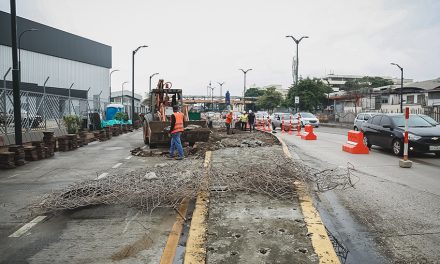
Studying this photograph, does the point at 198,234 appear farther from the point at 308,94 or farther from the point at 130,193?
the point at 308,94

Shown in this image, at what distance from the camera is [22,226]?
530cm

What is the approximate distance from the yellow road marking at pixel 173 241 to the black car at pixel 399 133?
9.63 m

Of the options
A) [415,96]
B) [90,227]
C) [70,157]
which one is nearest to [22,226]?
[90,227]

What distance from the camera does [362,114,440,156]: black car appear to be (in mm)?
12516

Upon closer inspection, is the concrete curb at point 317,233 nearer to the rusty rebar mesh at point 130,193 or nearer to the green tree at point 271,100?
the rusty rebar mesh at point 130,193

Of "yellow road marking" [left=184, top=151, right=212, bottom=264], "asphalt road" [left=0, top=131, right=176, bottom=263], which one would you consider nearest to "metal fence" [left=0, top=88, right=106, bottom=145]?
"asphalt road" [left=0, top=131, right=176, bottom=263]

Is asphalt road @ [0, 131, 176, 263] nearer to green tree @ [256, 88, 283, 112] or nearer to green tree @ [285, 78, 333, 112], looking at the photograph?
green tree @ [285, 78, 333, 112]

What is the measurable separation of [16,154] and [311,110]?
178 feet

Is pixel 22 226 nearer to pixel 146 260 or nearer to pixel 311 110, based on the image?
pixel 146 260

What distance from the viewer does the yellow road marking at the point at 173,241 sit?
13.4ft

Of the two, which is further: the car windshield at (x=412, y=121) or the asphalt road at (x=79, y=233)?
the car windshield at (x=412, y=121)

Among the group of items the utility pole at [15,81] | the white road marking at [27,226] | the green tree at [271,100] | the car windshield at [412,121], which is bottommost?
the white road marking at [27,226]

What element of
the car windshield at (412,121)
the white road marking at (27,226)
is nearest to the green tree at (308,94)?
the car windshield at (412,121)

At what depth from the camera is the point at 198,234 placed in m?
4.65
